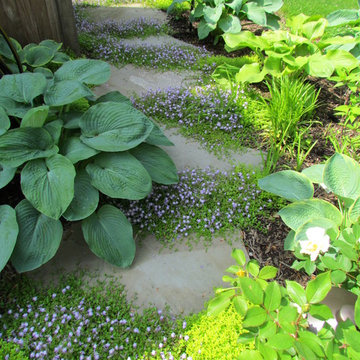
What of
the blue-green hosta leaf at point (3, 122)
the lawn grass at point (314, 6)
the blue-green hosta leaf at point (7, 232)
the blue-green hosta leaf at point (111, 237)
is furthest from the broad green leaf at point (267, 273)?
the lawn grass at point (314, 6)

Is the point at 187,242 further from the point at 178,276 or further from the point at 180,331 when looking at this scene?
the point at 180,331

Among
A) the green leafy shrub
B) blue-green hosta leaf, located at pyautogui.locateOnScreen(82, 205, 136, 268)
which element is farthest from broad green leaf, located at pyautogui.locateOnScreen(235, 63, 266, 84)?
the green leafy shrub

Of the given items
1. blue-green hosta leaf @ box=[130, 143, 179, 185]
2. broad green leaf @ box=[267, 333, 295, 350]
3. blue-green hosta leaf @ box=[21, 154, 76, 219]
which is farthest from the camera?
blue-green hosta leaf @ box=[130, 143, 179, 185]

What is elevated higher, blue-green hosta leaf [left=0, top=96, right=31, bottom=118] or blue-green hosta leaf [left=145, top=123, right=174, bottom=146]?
blue-green hosta leaf [left=0, top=96, right=31, bottom=118]

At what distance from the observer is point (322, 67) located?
9.93 feet

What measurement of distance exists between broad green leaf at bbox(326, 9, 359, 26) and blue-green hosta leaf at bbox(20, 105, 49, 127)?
353cm

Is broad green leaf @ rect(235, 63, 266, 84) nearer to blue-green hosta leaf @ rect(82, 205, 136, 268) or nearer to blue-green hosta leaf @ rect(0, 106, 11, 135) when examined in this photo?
blue-green hosta leaf @ rect(82, 205, 136, 268)

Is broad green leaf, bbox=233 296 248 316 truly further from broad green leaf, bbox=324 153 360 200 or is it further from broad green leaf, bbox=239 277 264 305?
broad green leaf, bbox=324 153 360 200

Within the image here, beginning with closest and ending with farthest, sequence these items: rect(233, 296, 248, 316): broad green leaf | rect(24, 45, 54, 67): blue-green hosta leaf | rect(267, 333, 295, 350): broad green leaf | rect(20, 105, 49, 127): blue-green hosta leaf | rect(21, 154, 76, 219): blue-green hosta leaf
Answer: rect(267, 333, 295, 350): broad green leaf
rect(233, 296, 248, 316): broad green leaf
rect(21, 154, 76, 219): blue-green hosta leaf
rect(20, 105, 49, 127): blue-green hosta leaf
rect(24, 45, 54, 67): blue-green hosta leaf

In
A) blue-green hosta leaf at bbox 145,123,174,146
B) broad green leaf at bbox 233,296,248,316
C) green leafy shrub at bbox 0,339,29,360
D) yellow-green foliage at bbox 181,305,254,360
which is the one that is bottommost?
yellow-green foliage at bbox 181,305,254,360

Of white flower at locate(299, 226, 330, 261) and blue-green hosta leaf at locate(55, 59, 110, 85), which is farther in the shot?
blue-green hosta leaf at locate(55, 59, 110, 85)

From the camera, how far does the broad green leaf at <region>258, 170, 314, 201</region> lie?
2.08m

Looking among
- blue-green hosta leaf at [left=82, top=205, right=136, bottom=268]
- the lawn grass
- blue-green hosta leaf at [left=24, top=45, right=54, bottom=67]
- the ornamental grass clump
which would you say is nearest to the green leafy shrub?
blue-green hosta leaf at [left=82, top=205, right=136, bottom=268]

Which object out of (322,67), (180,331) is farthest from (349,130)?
(180,331)
